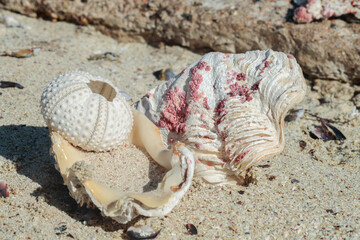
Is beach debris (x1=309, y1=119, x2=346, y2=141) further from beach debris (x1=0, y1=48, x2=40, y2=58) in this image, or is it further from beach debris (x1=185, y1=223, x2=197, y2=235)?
beach debris (x1=0, y1=48, x2=40, y2=58)

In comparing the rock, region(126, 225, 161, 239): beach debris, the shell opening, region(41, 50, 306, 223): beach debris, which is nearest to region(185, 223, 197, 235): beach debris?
region(126, 225, 161, 239): beach debris

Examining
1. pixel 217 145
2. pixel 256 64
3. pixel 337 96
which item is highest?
pixel 256 64

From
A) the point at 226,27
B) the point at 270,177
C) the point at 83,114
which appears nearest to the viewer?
the point at 83,114

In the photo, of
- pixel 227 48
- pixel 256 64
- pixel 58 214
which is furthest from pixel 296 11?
pixel 58 214

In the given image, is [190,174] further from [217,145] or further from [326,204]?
[326,204]

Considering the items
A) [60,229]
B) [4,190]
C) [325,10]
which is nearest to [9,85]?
[4,190]

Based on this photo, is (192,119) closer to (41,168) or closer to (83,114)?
(83,114)

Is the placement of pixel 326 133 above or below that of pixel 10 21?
below
